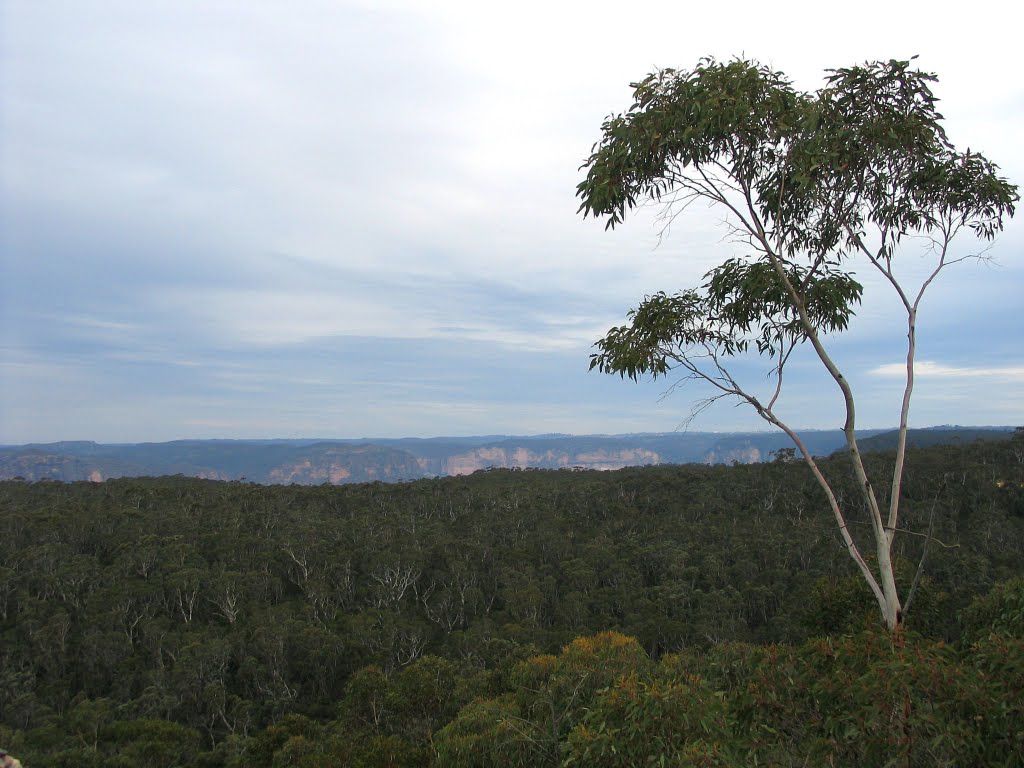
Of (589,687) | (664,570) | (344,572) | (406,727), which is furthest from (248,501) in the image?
(589,687)

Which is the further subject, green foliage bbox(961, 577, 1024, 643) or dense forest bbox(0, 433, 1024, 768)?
green foliage bbox(961, 577, 1024, 643)

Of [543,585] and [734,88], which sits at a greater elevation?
[734,88]

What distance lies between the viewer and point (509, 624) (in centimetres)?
3669

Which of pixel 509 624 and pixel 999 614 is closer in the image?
pixel 999 614

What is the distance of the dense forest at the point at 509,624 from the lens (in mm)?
4668

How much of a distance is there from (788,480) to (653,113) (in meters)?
63.4

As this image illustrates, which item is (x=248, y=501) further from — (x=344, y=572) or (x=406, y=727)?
(x=406, y=727)

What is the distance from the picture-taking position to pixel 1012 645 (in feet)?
13.3

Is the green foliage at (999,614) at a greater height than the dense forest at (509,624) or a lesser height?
greater

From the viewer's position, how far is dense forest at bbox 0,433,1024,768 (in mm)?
4668

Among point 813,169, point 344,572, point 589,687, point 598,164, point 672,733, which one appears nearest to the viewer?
point 672,733

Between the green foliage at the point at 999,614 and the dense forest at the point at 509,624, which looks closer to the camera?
the dense forest at the point at 509,624

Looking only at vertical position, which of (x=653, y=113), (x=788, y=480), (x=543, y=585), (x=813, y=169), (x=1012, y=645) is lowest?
(x=543, y=585)

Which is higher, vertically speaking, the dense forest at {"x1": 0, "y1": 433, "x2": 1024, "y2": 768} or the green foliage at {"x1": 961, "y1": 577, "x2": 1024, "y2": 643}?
the green foliage at {"x1": 961, "y1": 577, "x2": 1024, "y2": 643}
